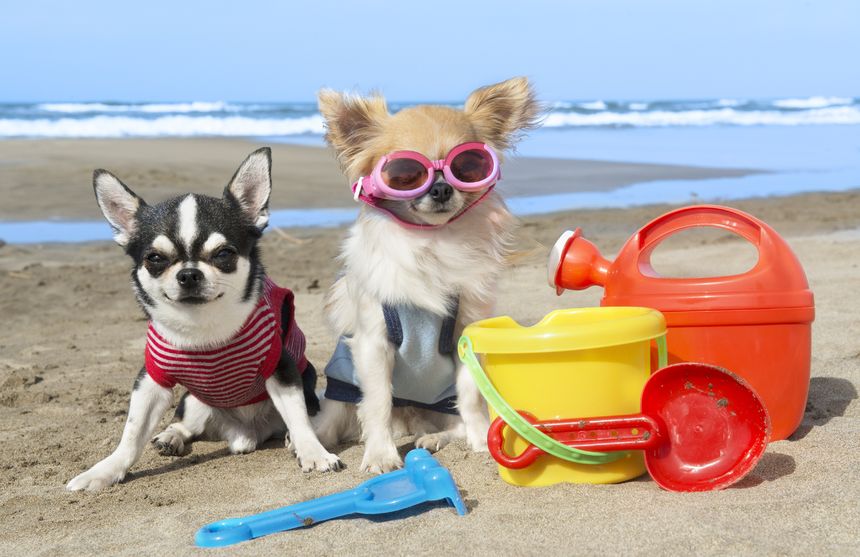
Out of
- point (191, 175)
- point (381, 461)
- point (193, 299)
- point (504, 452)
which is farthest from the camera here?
point (191, 175)

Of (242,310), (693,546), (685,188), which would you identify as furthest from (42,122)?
(693,546)

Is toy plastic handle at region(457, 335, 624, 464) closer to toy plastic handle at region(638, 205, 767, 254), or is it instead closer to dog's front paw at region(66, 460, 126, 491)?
toy plastic handle at region(638, 205, 767, 254)

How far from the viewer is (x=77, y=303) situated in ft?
21.9

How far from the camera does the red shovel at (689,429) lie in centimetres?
266

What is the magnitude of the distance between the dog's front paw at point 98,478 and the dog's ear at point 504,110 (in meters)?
1.91

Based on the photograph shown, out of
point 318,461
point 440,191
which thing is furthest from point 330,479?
point 440,191

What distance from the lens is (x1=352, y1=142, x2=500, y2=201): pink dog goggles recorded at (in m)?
3.37

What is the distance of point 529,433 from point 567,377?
204 millimetres

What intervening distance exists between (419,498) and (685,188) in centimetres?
1066

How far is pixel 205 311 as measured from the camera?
3.32 meters

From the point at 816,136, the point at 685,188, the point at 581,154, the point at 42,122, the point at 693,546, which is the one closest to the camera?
the point at 693,546

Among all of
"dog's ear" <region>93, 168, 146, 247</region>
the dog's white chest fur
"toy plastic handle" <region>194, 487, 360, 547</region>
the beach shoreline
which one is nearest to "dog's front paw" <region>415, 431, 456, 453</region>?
the dog's white chest fur

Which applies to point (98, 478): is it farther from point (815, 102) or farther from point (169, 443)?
point (815, 102)

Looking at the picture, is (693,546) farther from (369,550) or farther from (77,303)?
(77,303)
